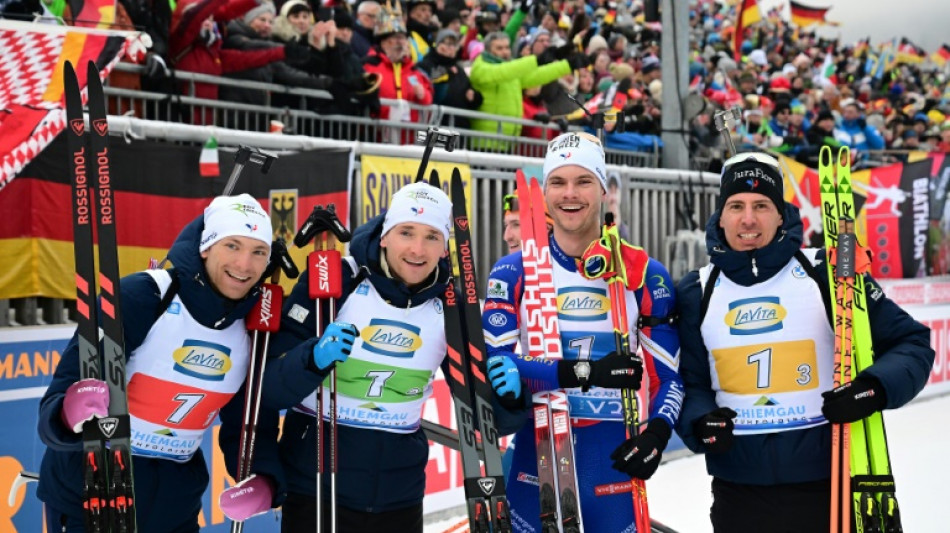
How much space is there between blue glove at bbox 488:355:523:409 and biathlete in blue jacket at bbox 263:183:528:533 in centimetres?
3

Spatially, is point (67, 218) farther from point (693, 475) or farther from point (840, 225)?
point (693, 475)

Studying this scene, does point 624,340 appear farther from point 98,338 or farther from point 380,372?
point 98,338

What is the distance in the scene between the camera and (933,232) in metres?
12.8

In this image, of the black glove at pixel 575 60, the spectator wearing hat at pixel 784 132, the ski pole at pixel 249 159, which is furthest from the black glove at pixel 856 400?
the spectator wearing hat at pixel 784 132

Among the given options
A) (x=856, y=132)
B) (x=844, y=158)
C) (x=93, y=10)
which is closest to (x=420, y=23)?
(x=93, y=10)

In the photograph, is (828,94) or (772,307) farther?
(828,94)

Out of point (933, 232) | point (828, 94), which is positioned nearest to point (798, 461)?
point (933, 232)

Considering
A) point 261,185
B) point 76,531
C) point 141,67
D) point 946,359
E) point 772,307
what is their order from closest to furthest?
1. point 76,531
2. point 772,307
3. point 261,185
4. point 141,67
5. point 946,359

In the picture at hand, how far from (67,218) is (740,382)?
3552 millimetres

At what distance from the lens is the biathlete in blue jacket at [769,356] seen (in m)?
3.76

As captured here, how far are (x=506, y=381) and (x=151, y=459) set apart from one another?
128 centimetres

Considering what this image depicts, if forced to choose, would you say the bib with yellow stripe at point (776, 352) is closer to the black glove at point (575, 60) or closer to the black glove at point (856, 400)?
the black glove at point (856, 400)

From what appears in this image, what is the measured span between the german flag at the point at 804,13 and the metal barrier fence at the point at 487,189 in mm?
25242

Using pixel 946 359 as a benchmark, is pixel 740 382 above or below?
above
